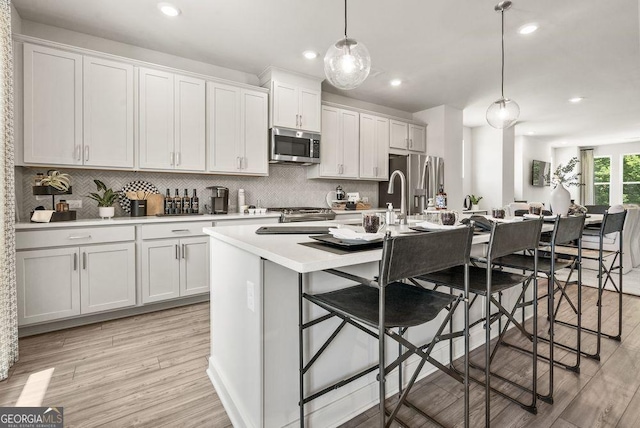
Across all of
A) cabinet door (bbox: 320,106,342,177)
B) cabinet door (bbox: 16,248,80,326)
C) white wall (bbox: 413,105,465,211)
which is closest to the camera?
cabinet door (bbox: 16,248,80,326)

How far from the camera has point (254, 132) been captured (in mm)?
3807

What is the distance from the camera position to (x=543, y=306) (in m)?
3.09

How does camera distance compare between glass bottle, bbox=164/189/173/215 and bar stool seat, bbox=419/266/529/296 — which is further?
glass bottle, bbox=164/189/173/215

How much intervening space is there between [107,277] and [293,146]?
2396 mm

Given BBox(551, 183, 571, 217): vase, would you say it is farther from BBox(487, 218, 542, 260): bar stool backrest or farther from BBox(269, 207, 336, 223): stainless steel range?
BBox(269, 207, 336, 223): stainless steel range

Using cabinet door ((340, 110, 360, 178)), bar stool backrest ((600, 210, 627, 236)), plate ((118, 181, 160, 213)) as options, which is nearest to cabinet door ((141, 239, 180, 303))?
plate ((118, 181, 160, 213))

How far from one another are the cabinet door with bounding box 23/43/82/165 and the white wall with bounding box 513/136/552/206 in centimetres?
918

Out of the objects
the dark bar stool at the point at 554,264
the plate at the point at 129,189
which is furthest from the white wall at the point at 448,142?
the plate at the point at 129,189

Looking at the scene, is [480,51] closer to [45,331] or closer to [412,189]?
[412,189]

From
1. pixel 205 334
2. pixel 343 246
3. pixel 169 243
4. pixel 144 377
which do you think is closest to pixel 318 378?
pixel 343 246

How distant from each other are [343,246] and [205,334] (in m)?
1.87

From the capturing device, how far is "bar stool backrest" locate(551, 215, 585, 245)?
1.80 m

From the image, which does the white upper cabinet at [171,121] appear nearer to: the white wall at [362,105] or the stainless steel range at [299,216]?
the stainless steel range at [299,216]

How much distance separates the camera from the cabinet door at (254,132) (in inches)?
147
